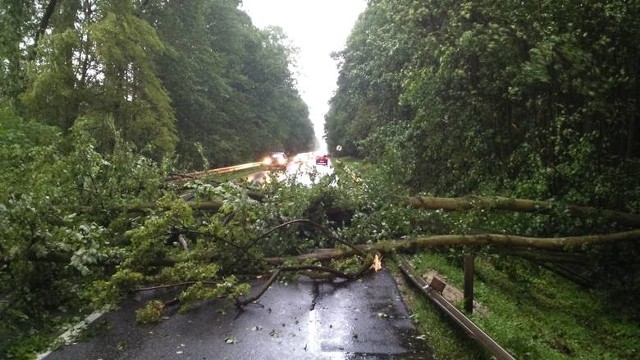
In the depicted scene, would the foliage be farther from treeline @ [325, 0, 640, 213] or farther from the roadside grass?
treeline @ [325, 0, 640, 213]

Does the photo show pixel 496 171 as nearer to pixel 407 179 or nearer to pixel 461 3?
pixel 407 179

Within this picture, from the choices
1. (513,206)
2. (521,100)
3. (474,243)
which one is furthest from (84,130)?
(521,100)

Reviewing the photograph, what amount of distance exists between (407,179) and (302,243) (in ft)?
14.5

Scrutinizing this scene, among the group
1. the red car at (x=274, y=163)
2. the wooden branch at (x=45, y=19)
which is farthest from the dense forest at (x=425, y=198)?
the red car at (x=274, y=163)

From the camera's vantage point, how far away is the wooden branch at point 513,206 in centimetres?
736

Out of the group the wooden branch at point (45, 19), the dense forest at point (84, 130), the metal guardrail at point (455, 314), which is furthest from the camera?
the wooden branch at point (45, 19)

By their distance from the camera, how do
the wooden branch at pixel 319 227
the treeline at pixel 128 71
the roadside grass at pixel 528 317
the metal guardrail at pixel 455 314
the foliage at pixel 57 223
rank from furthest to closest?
the treeline at pixel 128 71
the wooden branch at pixel 319 227
the foliage at pixel 57 223
the roadside grass at pixel 528 317
the metal guardrail at pixel 455 314

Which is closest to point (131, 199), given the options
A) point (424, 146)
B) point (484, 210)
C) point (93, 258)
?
point (93, 258)

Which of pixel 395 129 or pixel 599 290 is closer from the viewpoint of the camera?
pixel 599 290

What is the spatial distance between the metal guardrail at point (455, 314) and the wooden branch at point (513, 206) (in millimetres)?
1514

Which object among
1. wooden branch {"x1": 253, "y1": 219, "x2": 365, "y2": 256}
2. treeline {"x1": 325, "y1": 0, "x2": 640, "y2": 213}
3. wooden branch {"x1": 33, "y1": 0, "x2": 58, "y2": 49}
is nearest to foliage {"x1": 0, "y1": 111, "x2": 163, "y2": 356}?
wooden branch {"x1": 253, "y1": 219, "x2": 365, "y2": 256}

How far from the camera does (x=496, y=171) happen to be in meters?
10.7

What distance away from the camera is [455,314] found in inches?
209

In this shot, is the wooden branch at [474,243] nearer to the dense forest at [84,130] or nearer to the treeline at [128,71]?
the dense forest at [84,130]
